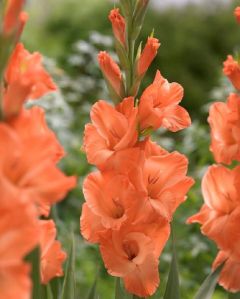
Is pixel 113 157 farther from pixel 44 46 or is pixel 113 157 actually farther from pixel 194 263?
pixel 44 46

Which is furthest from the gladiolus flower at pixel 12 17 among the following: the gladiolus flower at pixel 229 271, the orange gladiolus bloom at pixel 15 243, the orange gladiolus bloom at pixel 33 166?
the gladiolus flower at pixel 229 271

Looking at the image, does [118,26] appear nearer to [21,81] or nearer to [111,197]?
[111,197]

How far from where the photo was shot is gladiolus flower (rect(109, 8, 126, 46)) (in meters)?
2.01

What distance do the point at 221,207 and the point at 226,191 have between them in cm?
4

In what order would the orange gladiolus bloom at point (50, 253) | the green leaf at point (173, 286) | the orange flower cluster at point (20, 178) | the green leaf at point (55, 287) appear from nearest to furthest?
1. the orange flower cluster at point (20, 178)
2. the orange gladiolus bloom at point (50, 253)
3. the green leaf at point (173, 286)
4. the green leaf at point (55, 287)

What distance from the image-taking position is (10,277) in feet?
4.28

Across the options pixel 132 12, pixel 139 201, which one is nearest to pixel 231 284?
pixel 139 201

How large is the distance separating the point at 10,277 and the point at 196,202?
10.2 feet

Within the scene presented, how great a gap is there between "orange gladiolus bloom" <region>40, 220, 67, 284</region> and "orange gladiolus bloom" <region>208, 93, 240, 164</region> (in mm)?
471

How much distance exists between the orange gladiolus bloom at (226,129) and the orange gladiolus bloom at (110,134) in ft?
0.92

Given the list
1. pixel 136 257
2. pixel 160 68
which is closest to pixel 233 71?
pixel 136 257

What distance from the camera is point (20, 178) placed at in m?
1.36

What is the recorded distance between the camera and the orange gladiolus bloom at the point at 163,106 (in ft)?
6.53

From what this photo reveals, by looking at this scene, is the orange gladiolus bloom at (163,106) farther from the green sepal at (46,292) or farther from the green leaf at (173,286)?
the green sepal at (46,292)
